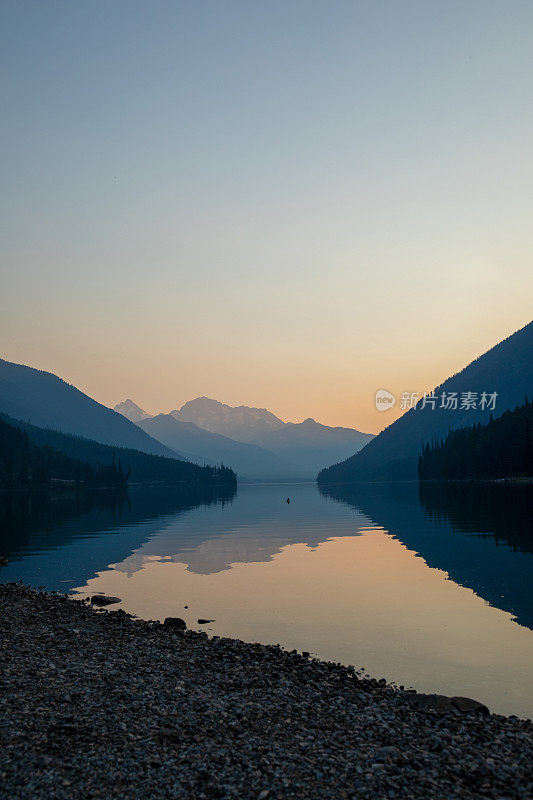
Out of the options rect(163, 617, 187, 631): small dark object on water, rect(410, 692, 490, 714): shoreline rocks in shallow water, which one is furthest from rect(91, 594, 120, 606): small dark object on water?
rect(410, 692, 490, 714): shoreline rocks in shallow water

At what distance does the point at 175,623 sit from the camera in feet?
114

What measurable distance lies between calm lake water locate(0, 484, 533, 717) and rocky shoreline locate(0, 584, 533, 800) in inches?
156

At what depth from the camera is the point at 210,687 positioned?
23.7 meters

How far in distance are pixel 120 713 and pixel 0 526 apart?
314ft

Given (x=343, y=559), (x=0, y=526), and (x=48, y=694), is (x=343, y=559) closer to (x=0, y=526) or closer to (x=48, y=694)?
(x=48, y=694)

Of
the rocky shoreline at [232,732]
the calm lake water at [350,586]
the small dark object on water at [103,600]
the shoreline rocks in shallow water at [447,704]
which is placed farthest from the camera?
the small dark object on water at [103,600]

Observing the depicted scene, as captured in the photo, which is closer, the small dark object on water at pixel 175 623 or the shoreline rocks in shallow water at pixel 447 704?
the shoreline rocks in shallow water at pixel 447 704

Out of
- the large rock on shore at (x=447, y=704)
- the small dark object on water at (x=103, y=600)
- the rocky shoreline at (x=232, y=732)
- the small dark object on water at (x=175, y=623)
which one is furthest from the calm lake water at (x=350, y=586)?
the rocky shoreline at (x=232, y=732)

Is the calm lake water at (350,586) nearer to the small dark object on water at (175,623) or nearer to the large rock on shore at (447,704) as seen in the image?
the small dark object on water at (175,623)

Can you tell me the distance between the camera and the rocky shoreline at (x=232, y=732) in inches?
611

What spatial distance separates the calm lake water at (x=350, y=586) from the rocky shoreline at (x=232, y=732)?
3.96 meters

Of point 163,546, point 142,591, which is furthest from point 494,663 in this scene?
point 163,546

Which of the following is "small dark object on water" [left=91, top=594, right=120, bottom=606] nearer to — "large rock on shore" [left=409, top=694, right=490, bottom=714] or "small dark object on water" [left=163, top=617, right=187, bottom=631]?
"small dark object on water" [left=163, top=617, right=187, bottom=631]

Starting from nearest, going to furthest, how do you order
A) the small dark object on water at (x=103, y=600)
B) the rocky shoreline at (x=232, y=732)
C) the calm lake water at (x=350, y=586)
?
the rocky shoreline at (x=232, y=732) < the calm lake water at (x=350, y=586) < the small dark object on water at (x=103, y=600)
